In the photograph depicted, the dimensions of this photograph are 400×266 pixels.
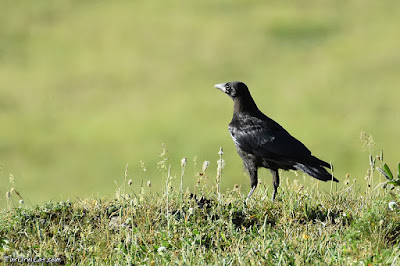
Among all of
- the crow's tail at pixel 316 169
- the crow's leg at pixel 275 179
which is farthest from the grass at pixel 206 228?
the crow's leg at pixel 275 179

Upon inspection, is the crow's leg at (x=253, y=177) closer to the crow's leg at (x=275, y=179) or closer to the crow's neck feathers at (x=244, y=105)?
the crow's leg at (x=275, y=179)

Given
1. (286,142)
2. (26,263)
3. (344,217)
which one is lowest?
(26,263)

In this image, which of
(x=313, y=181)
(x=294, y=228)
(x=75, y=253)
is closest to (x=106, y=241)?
(x=75, y=253)

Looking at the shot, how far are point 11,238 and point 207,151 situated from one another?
43.3ft

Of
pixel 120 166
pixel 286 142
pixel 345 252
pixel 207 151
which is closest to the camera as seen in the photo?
pixel 345 252

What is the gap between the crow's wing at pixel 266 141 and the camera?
257 inches

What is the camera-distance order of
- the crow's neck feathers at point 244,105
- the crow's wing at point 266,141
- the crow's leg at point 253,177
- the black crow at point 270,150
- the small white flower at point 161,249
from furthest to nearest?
the crow's neck feathers at point 244,105 → the crow's leg at point 253,177 → the crow's wing at point 266,141 → the black crow at point 270,150 → the small white flower at point 161,249

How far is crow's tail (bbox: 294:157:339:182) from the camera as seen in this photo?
6.22 metres

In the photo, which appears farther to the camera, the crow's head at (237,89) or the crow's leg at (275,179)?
the crow's head at (237,89)

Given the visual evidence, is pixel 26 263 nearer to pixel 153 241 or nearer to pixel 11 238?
pixel 11 238

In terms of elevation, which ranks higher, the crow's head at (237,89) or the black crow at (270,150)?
the crow's head at (237,89)

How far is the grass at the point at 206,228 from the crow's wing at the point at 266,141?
491mm

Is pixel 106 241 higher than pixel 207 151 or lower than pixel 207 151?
lower

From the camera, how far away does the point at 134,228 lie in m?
5.18
